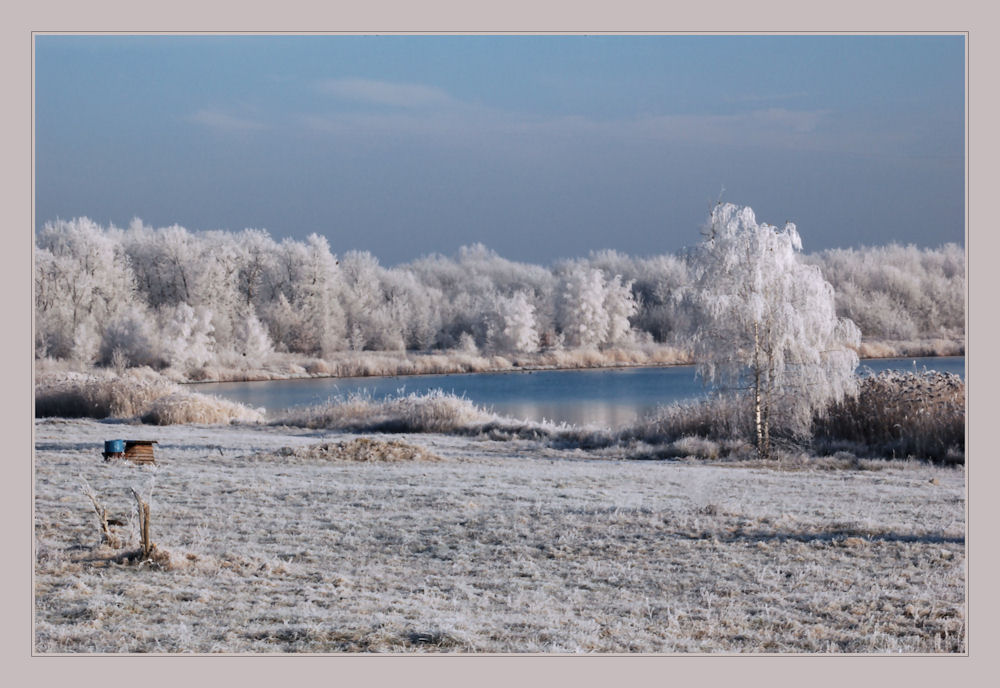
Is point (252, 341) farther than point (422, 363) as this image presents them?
No

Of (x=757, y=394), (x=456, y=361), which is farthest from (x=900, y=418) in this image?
(x=456, y=361)

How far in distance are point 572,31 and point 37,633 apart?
5.45m

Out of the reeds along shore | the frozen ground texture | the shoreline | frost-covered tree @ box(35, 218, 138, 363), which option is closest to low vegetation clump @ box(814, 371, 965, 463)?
the reeds along shore

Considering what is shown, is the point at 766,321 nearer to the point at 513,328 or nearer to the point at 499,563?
the point at 499,563

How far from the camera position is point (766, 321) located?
16.1 metres

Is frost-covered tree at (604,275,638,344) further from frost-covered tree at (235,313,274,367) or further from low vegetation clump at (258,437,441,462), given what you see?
low vegetation clump at (258,437,441,462)

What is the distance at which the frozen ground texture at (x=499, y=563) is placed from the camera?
5992mm

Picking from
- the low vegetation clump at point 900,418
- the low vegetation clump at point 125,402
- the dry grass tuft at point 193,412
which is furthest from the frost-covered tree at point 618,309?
the low vegetation clump at point 900,418

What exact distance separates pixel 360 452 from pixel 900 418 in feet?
31.3

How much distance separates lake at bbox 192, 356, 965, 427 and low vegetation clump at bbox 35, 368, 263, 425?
2.75 m

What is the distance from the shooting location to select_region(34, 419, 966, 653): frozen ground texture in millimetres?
5992

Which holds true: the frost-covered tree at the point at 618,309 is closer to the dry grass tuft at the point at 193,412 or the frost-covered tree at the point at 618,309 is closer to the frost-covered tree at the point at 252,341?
the frost-covered tree at the point at 252,341

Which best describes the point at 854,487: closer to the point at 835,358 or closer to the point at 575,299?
the point at 835,358
